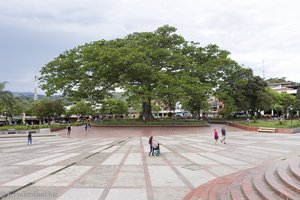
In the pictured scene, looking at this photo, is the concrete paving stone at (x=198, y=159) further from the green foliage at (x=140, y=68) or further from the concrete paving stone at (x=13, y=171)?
the green foliage at (x=140, y=68)

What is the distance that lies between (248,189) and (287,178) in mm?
1483

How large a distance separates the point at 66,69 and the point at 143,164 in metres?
30.4

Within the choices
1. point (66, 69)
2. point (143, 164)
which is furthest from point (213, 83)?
point (143, 164)

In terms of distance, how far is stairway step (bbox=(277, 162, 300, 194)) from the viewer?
8.60 metres

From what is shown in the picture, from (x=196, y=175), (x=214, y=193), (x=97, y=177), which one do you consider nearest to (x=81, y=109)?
(x=97, y=177)

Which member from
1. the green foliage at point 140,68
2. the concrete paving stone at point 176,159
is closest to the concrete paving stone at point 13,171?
the concrete paving stone at point 176,159

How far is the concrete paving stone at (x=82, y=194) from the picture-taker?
9.34m

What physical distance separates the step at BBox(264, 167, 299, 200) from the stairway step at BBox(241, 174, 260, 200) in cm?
58

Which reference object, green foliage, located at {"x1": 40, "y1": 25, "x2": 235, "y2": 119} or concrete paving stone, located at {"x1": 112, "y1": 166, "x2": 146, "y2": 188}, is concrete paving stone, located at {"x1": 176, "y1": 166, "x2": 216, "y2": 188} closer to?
concrete paving stone, located at {"x1": 112, "y1": 166, "x2": 146, "y2": 188}

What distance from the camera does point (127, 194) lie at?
9664 millimetres

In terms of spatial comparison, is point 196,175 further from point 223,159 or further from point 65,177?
point 65,177

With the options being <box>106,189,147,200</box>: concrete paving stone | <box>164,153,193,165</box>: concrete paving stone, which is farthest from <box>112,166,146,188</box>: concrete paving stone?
<box>164,153,193,165</box>: concrete paving stone

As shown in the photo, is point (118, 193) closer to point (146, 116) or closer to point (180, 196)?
point (180, 196)

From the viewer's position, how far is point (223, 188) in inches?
392
